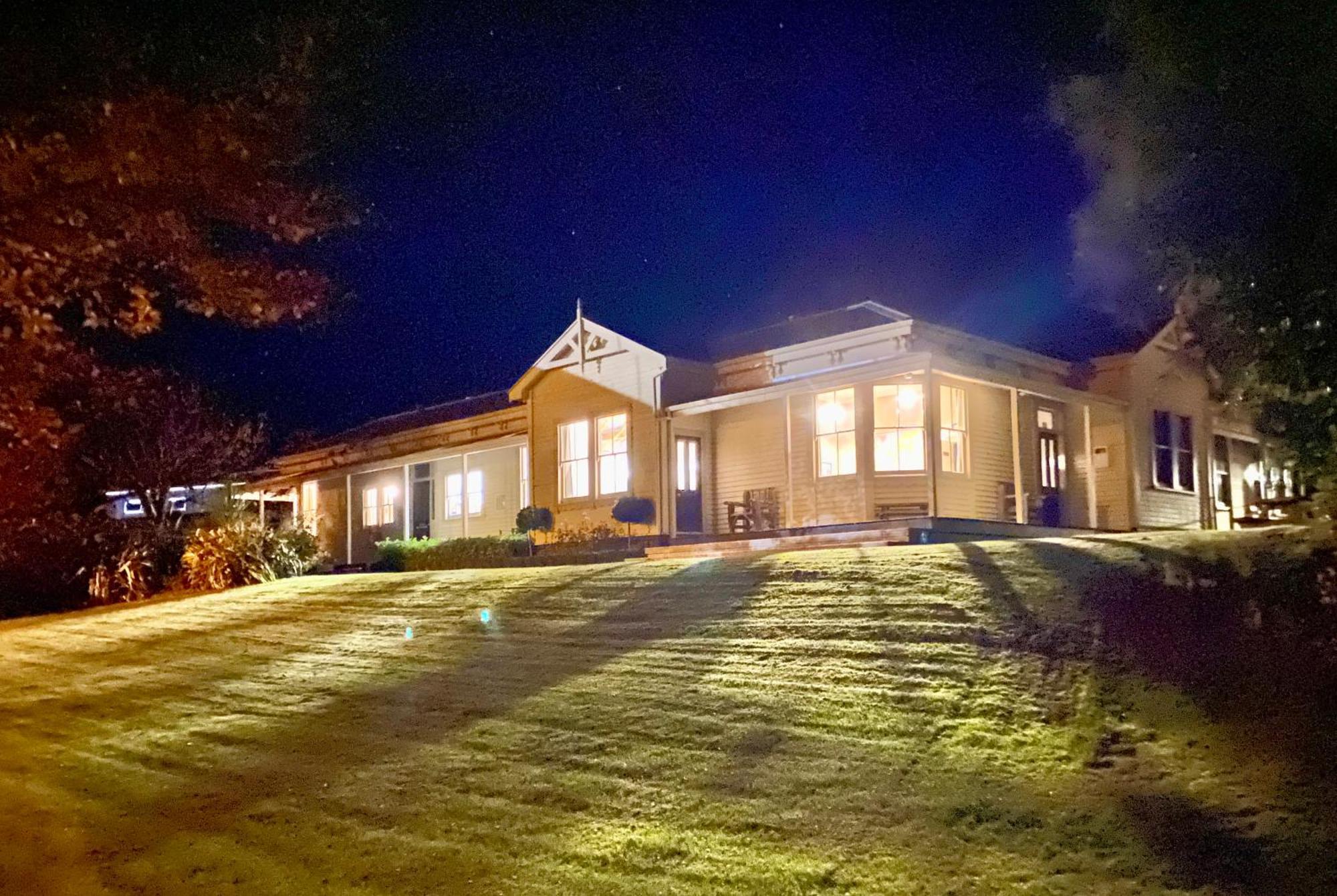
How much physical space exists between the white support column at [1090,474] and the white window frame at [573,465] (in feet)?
30.3

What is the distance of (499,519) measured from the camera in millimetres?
27297

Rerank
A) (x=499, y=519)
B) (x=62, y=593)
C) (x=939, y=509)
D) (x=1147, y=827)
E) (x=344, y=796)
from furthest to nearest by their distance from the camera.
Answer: (x=499, y=519)
(x=62, y=593)
(x=939, y=509)
(x=344, y=796)
(x=1147, y=827)

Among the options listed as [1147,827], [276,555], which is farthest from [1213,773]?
[276,555]

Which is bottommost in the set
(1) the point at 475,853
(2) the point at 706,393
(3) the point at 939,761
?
(1) the point at 475,853

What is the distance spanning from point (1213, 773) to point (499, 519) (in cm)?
2261

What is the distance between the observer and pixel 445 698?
924 centimetres

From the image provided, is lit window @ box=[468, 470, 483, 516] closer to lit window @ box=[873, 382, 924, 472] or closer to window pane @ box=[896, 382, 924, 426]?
lit window @ box=[873, 382, 924, 472]

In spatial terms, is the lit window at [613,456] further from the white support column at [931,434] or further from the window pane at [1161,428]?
the window pane at [1161,428]

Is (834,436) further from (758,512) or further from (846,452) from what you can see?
(758,512)

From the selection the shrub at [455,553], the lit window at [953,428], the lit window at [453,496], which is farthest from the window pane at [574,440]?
the lit window at [953,428]

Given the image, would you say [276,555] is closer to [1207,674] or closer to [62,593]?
[62,593]

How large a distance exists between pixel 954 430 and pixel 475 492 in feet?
44.7

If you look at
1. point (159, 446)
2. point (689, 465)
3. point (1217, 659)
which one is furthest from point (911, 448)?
point (159, 446)

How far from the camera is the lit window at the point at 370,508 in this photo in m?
31.7
